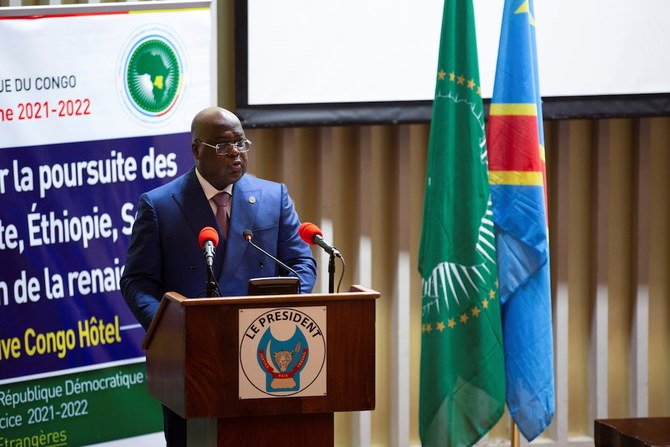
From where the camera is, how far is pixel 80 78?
14.7 feet

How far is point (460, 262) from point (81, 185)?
1659mm

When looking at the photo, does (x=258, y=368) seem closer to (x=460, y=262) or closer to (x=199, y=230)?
(x=199, y=230)

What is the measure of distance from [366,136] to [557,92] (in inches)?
38.4

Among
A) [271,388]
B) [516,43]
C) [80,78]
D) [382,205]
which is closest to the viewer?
[271,388]

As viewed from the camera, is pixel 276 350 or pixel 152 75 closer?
pixel 276 350

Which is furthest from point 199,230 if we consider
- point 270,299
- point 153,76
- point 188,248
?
point 153,76

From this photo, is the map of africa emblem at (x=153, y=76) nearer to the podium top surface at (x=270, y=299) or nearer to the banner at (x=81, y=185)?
the banner at (x=81, y=185)

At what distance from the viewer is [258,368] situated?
2.90 metres

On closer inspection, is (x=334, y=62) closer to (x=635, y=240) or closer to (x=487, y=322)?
(x=487, y=322)

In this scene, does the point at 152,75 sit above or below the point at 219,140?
above

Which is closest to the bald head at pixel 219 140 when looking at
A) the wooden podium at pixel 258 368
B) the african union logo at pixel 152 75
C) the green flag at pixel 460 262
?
the wooden podium at pixel 258 368

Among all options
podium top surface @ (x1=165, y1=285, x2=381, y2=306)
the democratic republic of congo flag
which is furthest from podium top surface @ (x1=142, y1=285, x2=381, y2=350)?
the democratic republic of congo flag

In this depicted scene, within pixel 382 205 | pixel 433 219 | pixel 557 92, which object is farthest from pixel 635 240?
pixel 433 219

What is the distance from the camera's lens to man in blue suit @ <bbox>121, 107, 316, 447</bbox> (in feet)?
11.3
